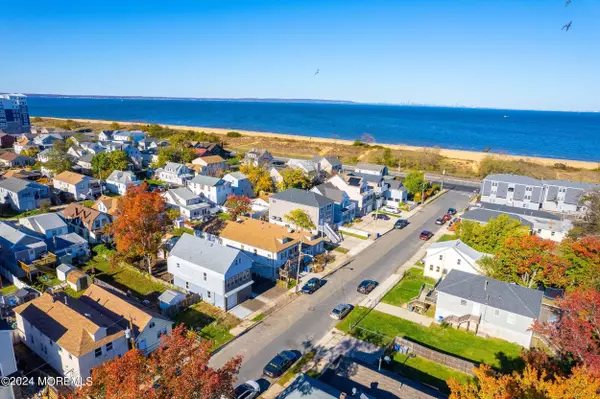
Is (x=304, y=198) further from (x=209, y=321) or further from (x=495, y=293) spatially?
(x=495, y=293)

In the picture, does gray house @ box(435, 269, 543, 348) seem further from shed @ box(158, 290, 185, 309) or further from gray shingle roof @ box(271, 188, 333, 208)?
shed @ box(158, 290, 185, 309)

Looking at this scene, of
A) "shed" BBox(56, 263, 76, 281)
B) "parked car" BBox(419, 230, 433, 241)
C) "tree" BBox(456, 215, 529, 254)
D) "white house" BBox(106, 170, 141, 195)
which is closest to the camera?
"shed" BBox(56, 263, 76, 281)

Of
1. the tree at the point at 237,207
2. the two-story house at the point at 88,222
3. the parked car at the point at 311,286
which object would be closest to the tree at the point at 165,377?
the parked car at the point at 311,286

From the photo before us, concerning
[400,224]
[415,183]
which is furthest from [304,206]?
[415,183]

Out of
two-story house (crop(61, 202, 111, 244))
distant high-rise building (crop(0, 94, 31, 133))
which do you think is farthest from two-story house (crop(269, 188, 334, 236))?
distant high-rise building (crop(0, 94, 31, 133))

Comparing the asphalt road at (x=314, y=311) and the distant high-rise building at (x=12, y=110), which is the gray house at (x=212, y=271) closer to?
the asphalt road at (x=314, y=311)
